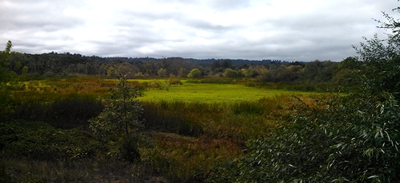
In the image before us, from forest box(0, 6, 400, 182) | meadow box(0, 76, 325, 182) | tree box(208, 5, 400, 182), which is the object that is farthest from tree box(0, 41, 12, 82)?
tree box(208, 5, 400, 182)

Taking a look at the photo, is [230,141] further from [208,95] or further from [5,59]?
[208,95]

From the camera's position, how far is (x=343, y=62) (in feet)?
22.7

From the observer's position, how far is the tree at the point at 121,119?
570 centimetres

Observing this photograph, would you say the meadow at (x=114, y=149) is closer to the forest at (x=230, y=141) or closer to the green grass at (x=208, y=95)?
the forest at (x=230, y=141)

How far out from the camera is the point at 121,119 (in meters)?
5.77

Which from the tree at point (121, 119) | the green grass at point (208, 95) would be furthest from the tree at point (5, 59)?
the green grass at point (208, 95)

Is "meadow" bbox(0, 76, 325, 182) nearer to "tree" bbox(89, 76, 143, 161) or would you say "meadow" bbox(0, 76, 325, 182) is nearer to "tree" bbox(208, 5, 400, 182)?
"tree" bbox(89, 76, 143, 161)

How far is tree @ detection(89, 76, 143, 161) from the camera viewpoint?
5.70 meters

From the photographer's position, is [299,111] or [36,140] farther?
[36,140]

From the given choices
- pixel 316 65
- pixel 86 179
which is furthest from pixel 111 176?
pixel 316 65

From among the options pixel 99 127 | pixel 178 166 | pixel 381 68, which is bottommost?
pixel 178 166

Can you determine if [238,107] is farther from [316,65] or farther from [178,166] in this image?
[316,65]

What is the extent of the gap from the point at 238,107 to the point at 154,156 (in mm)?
8891

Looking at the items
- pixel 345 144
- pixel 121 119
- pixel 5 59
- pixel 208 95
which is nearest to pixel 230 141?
pixel 121 119
